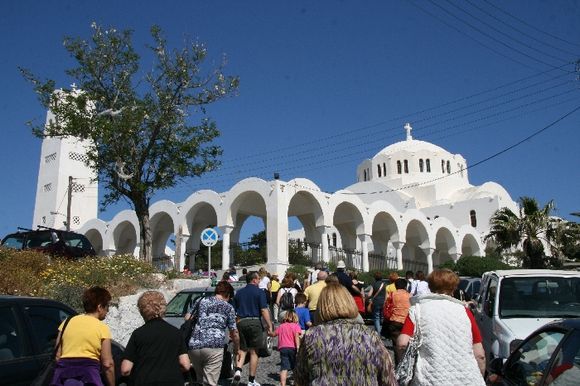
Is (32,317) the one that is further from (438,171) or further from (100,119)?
(438,171)

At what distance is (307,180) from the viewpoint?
2947cm

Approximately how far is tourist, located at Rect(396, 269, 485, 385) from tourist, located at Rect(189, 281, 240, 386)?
2925mm

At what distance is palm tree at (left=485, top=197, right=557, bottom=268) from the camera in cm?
3416

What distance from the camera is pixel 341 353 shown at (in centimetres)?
332

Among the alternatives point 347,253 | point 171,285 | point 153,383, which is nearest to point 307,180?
point 347,253

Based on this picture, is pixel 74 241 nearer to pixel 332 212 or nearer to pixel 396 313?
pixel 396 313

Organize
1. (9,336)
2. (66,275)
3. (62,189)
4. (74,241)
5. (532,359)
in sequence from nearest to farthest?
(532,359) < (9,336) < (66,275) < (74,241) < (62,189)

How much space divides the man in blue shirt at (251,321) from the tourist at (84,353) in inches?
141

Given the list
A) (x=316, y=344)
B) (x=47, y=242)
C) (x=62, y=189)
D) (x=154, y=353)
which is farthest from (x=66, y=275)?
(x=62, y=189)

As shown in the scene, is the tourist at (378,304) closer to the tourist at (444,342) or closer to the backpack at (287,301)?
the backpack at (287,301)

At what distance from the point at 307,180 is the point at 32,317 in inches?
959

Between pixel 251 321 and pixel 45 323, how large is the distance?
3.48 m

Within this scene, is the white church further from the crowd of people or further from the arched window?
the crowd of people

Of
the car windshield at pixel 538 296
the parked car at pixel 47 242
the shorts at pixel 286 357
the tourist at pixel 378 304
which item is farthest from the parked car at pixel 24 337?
the parked car at pixel 47 242
